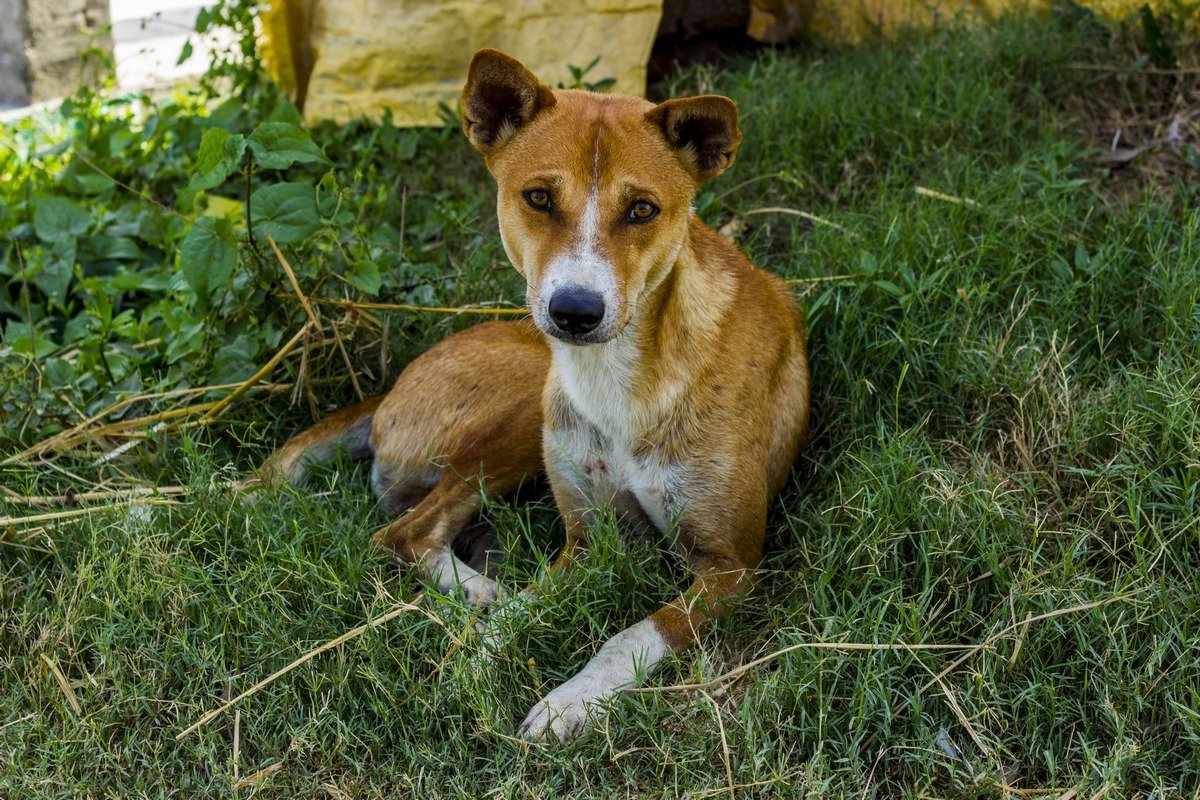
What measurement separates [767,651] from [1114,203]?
2502mm

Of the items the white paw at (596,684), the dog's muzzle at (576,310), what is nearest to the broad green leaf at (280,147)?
the dog's muzzle at (576,310)

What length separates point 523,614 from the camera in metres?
3.16

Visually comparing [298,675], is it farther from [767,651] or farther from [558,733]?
[767,651]

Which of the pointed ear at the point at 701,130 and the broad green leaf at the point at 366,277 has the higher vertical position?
the pointed ear at the point at 701,130

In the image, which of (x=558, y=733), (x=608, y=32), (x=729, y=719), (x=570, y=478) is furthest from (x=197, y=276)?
(x=608, y=32)

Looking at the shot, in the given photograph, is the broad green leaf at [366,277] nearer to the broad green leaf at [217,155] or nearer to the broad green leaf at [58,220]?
the broad green leaf at [217,155]

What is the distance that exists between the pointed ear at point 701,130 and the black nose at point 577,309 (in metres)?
0.57

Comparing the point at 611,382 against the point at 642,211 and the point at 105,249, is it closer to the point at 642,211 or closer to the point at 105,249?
the point at 642,211

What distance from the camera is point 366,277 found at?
13.4 ft

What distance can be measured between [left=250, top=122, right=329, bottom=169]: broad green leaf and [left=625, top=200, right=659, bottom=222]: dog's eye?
1.13 m

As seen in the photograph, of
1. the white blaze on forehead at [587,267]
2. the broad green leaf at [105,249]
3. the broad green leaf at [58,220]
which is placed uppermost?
the white blaze on forehead at [587,267]

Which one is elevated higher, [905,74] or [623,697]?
[905,74]

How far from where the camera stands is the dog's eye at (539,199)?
315cm

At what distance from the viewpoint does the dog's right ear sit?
3.17 meters
